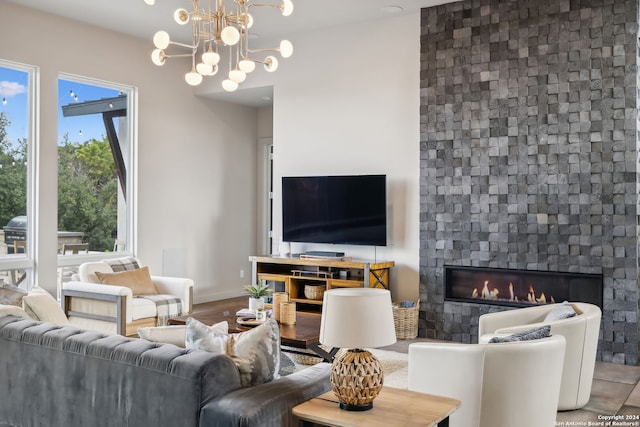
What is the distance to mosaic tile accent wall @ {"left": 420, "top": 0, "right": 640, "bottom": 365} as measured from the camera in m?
5.15

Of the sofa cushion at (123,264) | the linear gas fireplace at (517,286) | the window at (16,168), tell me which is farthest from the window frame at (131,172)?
the linear gas fireplace at (517,286)

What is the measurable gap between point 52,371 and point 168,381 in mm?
790

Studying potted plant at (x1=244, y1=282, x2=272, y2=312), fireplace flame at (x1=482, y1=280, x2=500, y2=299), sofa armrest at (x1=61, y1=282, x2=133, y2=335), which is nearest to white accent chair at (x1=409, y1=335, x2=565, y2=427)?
potted plant at (x1=244, y1=282, x2=272, y2=312)

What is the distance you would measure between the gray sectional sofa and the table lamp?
0.80ft

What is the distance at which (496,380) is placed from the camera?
124 inches

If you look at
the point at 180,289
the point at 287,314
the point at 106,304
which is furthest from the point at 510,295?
the point at 106,304

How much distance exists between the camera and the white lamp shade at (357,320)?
2.35 m

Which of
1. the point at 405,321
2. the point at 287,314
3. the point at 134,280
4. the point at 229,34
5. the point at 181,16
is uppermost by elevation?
the point at 181,16

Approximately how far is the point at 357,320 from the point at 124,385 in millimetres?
1047

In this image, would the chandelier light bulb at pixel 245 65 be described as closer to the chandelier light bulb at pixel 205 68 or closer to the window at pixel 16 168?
the chandelier light bulb at pixel 205 68

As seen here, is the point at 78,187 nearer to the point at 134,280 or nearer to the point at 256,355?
the point at 134,280

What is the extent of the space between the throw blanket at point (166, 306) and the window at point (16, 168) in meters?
1.40

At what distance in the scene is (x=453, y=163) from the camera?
596 centimetres

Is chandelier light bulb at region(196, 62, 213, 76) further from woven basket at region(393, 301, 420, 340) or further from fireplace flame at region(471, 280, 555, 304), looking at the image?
fireplace flame at region(471, 280, 555, 304)
